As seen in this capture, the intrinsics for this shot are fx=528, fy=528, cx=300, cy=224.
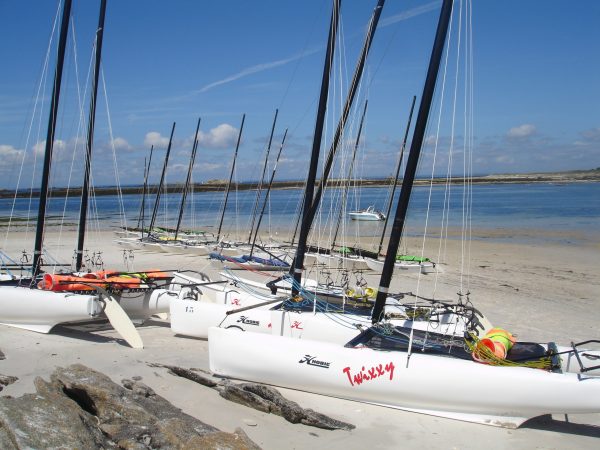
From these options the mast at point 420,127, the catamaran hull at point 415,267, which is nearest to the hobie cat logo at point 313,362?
the mast at point 420,127

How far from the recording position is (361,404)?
26.4 feet

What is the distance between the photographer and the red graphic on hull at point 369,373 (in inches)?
310

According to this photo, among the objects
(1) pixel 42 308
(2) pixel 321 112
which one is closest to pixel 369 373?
(2) pixel 321 112

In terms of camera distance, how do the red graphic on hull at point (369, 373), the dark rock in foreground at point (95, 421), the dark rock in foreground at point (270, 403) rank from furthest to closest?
the red graphic on hull at point (369, 373) → the dark rock in foreground at point (270, 403) → the dark rock in foreground at point (95, 421)

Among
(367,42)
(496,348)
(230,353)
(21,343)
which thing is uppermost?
(367,42)

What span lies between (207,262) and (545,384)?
18.1 m

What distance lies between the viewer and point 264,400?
748 centimetres

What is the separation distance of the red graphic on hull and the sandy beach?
1.28 feet

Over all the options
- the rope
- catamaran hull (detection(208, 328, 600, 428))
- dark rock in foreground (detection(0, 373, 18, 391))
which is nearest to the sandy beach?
dark rock in foreground (detection(0, 373, 18, 391))

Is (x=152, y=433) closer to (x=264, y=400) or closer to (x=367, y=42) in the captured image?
(x=264, y=400)

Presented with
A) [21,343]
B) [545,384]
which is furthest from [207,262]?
[545,384]

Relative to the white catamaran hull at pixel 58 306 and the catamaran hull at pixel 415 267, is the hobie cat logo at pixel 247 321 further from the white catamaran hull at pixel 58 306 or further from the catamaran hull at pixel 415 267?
the catamaran hull at pixel 415 267

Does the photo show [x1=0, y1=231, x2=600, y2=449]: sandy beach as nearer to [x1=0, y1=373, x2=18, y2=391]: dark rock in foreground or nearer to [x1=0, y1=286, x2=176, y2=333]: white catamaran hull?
[x1=0, y1=373, x2=18, y2=391]: dark rock in foreground

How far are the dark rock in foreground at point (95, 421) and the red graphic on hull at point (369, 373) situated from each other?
105 inches
